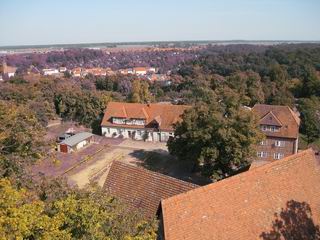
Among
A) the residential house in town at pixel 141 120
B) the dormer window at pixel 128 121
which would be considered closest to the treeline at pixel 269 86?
the residential house in town at pixel 141 120

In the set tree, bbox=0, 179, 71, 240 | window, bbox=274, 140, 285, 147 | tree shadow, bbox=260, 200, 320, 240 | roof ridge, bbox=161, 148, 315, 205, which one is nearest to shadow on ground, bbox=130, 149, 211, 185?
window, bbox=274, 140, 285, 147

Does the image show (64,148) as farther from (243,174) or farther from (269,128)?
(243,174)

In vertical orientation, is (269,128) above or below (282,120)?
below

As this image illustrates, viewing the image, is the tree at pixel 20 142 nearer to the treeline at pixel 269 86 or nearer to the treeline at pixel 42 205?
the treeline at pixel 42 205

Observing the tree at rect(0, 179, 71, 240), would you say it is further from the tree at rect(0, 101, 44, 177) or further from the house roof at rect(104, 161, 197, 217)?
the tree at rect(0, 101, 44, 177)

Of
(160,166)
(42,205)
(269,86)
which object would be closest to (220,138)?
(160,166)

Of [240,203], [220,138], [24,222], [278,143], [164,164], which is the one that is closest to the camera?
[24,222]
